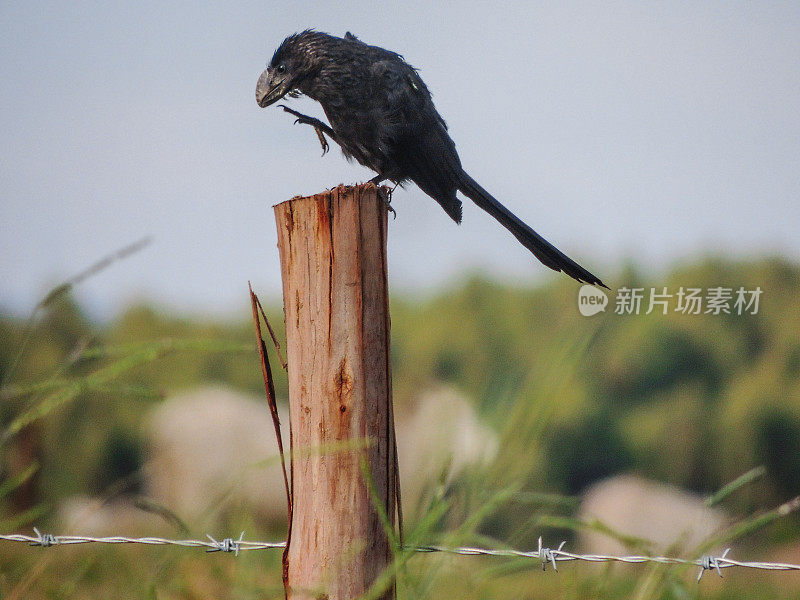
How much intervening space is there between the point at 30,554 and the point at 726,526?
304 cm

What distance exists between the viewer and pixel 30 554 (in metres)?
3.24

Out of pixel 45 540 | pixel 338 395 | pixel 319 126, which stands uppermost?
pixel 319 126

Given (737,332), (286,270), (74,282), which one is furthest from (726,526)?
(737,332)

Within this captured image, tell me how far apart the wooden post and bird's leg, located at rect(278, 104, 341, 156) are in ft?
5.27

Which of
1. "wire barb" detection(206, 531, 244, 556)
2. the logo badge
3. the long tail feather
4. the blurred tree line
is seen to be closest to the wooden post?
"wire barb" detection(206, 531, 244, 556)

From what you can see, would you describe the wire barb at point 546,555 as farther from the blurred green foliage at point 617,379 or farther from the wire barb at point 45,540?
the blurred green foliage at point 617,379

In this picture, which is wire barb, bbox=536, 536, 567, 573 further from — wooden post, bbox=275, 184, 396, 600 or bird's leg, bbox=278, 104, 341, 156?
bird's leg, bbox=278, 104, 341, 156

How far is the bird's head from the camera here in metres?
2.97

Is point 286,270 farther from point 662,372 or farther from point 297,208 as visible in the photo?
point 662,372

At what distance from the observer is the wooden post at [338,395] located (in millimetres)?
1366

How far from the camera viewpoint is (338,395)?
4.59 feet

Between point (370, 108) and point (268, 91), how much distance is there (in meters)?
0.45

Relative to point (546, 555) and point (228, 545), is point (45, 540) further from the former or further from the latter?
point (546, 555)

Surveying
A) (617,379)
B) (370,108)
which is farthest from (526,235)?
(617,379)
